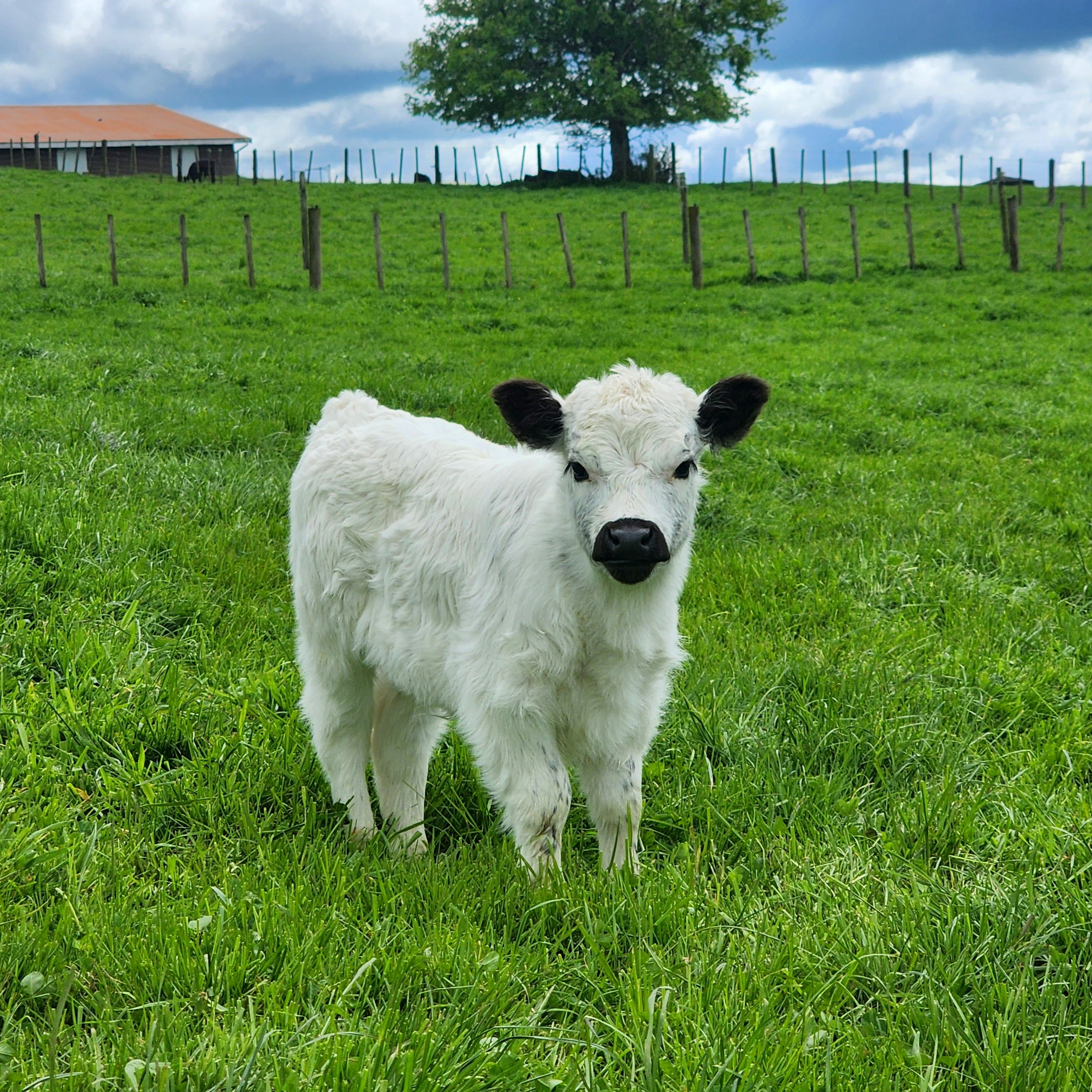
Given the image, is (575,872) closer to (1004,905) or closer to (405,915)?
(405,915)

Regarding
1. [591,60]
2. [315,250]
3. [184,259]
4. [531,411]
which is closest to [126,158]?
[591,60]

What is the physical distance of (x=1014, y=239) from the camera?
2647 cm

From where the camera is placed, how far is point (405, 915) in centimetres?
309

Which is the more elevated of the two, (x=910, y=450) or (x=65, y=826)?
(x=910, y=450)

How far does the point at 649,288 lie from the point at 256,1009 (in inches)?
874

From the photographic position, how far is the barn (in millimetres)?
56375

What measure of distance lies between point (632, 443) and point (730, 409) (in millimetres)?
540

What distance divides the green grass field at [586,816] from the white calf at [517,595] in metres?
0.26

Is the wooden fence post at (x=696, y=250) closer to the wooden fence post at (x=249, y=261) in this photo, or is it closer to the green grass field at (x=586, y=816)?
the wooden fence post at (x=249, y=261)

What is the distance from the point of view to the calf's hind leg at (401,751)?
431 centimetres

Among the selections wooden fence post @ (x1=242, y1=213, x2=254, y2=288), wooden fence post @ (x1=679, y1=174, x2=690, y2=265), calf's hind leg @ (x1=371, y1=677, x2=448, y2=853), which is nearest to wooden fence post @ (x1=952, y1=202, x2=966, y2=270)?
wooden fence post @ (x1=679, y1=174, x2=690, y2=265)

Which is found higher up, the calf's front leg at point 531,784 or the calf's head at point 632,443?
the calf's head at point 632,443

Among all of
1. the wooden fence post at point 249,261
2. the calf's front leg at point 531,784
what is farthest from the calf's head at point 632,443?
the wooden fence post at point 249,261

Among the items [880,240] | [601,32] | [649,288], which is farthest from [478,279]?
[601,32]
